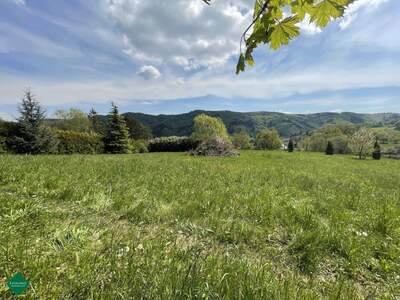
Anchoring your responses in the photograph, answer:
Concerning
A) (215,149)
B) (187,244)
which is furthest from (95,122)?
(187,244)

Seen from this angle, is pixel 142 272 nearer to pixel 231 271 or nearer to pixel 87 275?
pixel 87 275

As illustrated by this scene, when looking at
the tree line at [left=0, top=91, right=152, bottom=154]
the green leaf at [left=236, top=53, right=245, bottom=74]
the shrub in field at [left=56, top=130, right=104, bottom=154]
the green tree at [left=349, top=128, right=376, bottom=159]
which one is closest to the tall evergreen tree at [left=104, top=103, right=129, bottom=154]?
the tree line at [left=0, top=91, right=152, bottom=154]

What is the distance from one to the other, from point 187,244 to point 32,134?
2308cm

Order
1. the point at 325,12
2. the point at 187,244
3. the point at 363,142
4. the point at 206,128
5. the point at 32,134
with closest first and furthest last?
the point at 325,12 < the point at 187,244 < the point at 32,134 < the point at 363,142 < the point at 206,128

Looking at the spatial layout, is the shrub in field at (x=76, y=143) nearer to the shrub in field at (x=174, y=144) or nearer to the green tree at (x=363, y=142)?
the shrub in field at (x=174, y=144)

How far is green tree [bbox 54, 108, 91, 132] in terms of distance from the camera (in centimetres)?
6494

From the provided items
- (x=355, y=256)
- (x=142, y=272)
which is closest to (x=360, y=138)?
(x=355, y=256)

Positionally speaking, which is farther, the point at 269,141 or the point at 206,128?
the point at 269,141

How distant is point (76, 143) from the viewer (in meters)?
23.5

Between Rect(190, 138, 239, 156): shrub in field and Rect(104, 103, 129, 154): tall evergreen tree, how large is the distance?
12.9 metres

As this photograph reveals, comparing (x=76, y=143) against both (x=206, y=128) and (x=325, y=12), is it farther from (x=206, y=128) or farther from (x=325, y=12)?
(x=325, y=12)

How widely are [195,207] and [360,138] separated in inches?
1797

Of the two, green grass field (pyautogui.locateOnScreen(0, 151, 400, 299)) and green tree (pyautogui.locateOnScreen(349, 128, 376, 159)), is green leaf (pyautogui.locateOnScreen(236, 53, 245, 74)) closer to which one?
green grass field (pyautogui.locateOnScreen(0, 151, 400, 299))

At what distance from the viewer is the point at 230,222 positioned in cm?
381
